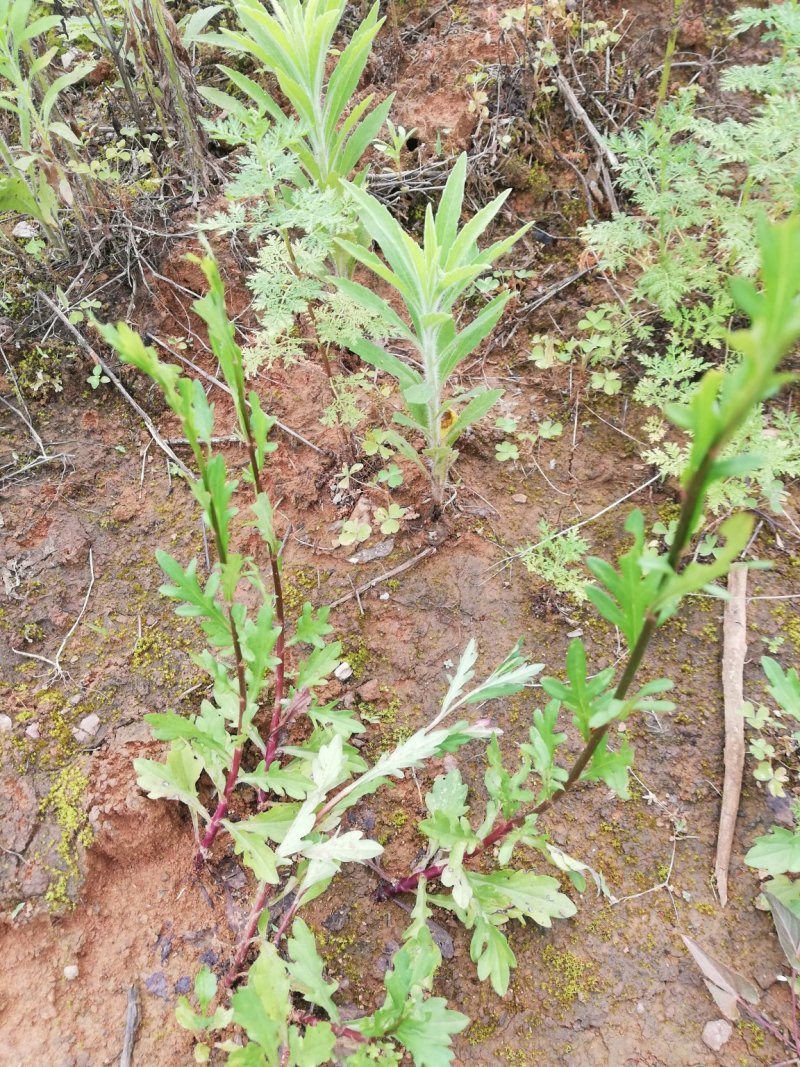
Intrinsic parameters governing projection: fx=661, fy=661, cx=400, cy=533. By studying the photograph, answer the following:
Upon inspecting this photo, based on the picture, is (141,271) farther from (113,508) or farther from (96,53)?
(96,53)

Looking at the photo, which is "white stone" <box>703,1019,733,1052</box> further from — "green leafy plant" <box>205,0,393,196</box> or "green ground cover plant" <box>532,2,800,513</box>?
"green leafy plant" <box>205,0,393,196</box>

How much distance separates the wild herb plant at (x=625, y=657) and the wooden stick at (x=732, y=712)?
0.22 metres

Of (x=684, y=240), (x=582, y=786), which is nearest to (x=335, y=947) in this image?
(x=582, y=786)

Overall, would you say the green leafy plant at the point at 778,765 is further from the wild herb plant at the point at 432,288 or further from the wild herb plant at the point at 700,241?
the wild herb plant at the point at 432,288

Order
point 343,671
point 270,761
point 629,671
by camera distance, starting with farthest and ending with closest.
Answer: point 343,671 < point 270,761 < point 629,671

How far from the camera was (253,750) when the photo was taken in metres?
2.12

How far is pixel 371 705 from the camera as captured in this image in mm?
2199

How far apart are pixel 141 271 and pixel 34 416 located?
0.79m

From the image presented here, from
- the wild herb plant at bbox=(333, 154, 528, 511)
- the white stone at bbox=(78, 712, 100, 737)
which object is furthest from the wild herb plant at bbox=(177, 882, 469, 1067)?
the wild herb plant at bbox=(333, 154, 528, 511)

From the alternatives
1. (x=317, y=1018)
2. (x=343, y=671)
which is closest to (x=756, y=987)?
(x=317, y=1018)

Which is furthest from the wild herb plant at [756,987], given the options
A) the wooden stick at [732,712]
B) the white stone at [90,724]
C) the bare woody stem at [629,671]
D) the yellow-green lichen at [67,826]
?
the white stone at [90,724]

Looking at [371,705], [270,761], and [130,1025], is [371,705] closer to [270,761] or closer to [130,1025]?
[270,761]

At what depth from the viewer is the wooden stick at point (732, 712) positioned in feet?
6.37

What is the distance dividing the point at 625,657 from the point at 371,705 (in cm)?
88
